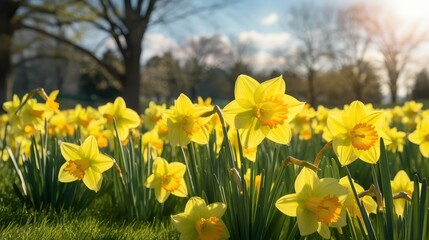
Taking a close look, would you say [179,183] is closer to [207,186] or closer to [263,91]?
[207,186]

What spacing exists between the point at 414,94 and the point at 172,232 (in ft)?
115

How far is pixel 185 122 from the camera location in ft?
5.40

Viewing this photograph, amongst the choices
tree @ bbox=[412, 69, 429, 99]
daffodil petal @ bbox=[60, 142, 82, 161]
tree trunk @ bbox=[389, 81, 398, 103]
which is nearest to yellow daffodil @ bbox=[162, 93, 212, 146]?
daffodil petal @ bbox=[60, 142, 82, 161]

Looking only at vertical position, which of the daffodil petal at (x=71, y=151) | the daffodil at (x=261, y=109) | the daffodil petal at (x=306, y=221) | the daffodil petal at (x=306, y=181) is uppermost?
the daffodil at (x=261, y=109)

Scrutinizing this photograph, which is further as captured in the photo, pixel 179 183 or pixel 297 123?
pixel 297 123

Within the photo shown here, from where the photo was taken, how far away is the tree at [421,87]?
3267 cm

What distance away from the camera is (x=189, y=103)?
1644 millimetres

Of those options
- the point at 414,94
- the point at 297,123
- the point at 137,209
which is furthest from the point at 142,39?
the point at 414,94

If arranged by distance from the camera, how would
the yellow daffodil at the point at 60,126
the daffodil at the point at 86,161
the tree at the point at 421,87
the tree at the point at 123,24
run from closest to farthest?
the daffodil at the point at 86,161 < the yellow daffodil at the point at 60,126 < the tree at the point at 123,24 < the tree at the point at 421,87

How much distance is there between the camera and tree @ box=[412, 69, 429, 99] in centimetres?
Answer: 3267

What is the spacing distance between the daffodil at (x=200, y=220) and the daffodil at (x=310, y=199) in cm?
23

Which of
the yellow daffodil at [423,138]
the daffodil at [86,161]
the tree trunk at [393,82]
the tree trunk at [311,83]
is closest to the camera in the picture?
the daffodil at [86,161]

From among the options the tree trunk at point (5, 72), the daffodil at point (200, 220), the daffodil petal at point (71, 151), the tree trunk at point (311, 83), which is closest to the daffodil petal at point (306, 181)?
the daffodil at point (200, 220)

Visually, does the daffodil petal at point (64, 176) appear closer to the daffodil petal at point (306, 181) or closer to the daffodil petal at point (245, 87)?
the daffodil petal at point (245, 87)
